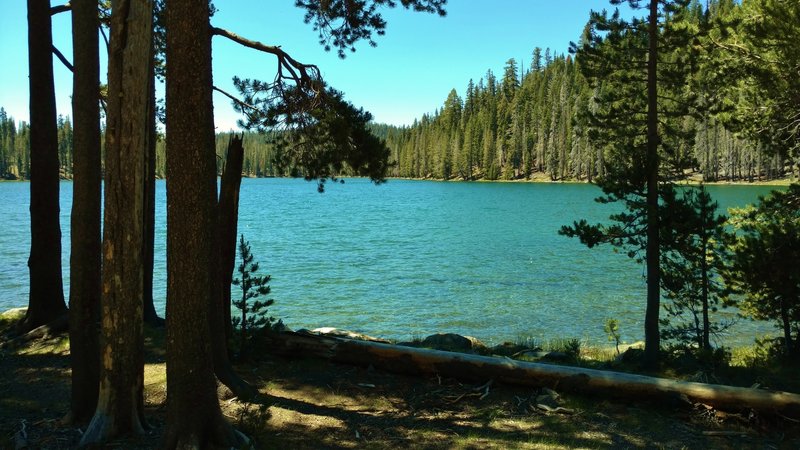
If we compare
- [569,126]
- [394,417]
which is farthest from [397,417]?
[569,126]

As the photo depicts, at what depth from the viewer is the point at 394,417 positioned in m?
5.76

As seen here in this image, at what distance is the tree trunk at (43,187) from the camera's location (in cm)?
834

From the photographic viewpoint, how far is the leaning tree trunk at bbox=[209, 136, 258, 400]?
5.76 meters

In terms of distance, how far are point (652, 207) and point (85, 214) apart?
29.8 ft

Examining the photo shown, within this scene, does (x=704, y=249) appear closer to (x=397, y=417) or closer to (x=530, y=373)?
(x=530, y=373)

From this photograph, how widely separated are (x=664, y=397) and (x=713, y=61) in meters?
7.78

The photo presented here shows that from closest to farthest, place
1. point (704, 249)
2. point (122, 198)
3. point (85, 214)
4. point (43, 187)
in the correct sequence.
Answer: point (122, 198), point (85, 214), point (43, 187), point (704, 249)

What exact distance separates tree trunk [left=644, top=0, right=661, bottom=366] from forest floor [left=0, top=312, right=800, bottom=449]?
467 centimetres

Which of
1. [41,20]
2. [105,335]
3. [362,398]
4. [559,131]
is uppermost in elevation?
[559,131]

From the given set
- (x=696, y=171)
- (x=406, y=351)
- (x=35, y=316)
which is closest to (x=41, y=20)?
(x=35, y=316)

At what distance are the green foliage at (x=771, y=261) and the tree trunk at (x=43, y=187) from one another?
11.1m

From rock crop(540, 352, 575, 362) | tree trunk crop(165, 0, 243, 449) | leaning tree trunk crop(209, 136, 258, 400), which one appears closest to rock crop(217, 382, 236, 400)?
leaning tree trunk crop(209, 136, 258, 400)

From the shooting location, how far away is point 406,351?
7.19 meters

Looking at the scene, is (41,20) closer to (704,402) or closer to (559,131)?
(704,402)
